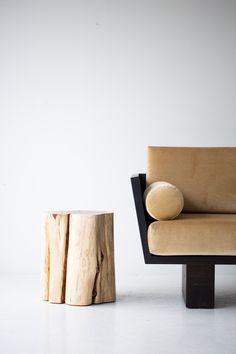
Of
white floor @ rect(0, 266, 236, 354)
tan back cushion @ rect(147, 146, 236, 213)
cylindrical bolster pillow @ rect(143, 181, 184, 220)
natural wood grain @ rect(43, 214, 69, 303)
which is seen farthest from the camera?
tan back cushion @ rect(147, 146, 236, 213)

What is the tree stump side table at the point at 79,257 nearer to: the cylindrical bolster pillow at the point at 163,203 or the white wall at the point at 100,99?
the cylindrical bolster pillow at the point at 163,203

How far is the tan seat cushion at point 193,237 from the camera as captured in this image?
10.2 feet

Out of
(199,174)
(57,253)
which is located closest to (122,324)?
(57,253)

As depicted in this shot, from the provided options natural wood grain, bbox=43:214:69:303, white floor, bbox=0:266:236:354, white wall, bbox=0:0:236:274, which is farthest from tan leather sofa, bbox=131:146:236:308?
white wall, bbox=0:0:236:274

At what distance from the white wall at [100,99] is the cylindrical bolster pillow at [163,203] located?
1161 millimetres

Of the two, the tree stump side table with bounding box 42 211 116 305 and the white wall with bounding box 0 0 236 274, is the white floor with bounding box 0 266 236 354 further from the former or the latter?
the white wall with bounding box 0 0 236 274

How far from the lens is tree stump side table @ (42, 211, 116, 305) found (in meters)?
3.30

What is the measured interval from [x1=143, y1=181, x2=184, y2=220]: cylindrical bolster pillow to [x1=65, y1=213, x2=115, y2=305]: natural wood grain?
299mm

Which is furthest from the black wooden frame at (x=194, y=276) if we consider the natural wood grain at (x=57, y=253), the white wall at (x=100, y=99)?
the white wall at (x=100, y=99)

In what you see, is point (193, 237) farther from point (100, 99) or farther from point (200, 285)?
point (100, 99)

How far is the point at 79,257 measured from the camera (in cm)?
329

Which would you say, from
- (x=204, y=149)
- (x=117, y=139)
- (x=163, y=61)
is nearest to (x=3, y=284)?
(x=117, y=139)

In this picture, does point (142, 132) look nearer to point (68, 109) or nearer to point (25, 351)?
point (68, 109)

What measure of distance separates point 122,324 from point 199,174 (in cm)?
127
